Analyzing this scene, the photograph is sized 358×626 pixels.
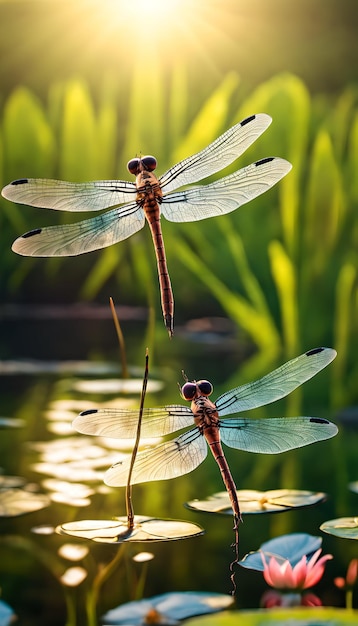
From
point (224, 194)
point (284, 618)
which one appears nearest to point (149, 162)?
point (224, 194)

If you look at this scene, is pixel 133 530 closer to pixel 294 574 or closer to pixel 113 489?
pixel 294 574

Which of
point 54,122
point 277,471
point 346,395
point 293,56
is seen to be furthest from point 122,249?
point 277,471

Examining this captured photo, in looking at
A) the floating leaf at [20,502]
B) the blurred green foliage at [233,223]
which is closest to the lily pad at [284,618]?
the floating leaf at [20,502]

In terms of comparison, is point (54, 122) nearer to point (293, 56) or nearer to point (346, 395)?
point (293, 56)

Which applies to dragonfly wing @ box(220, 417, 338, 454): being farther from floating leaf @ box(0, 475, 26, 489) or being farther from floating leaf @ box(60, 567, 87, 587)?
floating leaf @ box(0, 475, 26, 489)

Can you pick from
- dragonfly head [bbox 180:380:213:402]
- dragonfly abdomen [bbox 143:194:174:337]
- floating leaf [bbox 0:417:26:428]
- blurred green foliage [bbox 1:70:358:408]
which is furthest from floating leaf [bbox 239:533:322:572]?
floating leaf [bbox 0:417:26:428]

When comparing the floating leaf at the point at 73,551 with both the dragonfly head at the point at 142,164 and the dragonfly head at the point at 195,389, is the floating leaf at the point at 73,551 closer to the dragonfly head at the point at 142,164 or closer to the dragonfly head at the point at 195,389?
the dragonfly head at the point at 195,389

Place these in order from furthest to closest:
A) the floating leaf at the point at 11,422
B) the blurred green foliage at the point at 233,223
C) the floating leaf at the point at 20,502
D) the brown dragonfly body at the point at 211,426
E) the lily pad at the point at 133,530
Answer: the blurred green foliage at the point at 233,223 → the floating leaf at the point at 11,422 → the floating leaf at the point at 20,502 → the lily pad at the point at 133,530 → the brown dragonfly body at the point at 211,426
